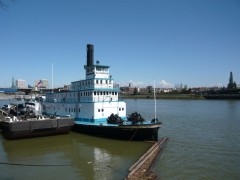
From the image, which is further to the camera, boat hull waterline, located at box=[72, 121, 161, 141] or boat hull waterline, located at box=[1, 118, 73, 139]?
boat hull waterline, located at box=[1, 118, 73, 139]

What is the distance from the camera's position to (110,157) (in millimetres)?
19484

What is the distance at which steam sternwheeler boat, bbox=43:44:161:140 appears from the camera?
2377 cm

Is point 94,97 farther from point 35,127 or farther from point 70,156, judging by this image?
point 70,156

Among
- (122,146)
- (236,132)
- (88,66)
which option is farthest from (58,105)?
(236,132)

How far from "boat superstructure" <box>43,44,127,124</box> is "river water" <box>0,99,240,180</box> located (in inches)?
106

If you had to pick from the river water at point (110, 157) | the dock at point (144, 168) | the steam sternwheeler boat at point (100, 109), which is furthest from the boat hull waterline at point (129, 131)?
the dock at point (144, 168)

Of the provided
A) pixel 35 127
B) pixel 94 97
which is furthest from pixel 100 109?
pixel 35 127

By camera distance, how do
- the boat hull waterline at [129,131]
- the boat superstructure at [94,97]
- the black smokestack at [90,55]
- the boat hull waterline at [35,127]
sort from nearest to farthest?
the boat hull waterline at [129,131] → the boat hull waterline at [35,127] → the boat superstructure at [94,97] → the black smokestack at [90,55]

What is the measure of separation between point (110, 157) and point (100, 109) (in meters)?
9.34

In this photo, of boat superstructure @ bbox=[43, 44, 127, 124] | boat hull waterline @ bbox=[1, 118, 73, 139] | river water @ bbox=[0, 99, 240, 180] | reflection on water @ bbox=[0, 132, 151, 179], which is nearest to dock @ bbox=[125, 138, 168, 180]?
river water @ bbox=[0, 99, 240, 180]

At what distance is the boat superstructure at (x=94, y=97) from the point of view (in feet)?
92.8

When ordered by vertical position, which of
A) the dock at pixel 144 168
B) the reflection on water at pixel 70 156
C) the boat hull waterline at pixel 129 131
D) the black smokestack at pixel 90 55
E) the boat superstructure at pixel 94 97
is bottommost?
the reflection on water at pixel 70 156

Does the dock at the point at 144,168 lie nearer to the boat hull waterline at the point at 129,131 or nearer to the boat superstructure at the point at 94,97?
the boat hull waterline at the point at 129,131

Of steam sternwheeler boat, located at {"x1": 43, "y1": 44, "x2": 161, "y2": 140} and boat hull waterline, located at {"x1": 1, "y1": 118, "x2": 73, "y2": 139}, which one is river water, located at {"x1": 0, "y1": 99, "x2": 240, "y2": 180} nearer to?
boat hull waterline, located at {"x1": 1, "y1": 118, "x2": 73, "y2": 139}
